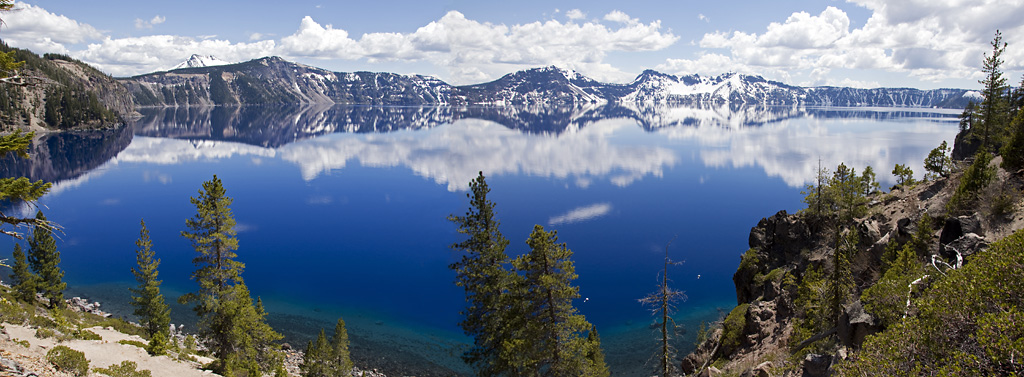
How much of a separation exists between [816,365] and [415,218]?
72211 mm

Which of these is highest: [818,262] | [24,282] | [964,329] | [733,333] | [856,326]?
[964,329]

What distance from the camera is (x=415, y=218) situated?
86.1 m

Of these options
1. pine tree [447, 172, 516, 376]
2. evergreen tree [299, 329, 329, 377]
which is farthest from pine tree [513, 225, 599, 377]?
evergreen tree [299, 329, 329, 377]

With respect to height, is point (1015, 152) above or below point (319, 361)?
above

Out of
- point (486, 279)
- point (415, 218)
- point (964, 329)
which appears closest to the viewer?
point (964, 329)

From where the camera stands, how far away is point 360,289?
58469 mm

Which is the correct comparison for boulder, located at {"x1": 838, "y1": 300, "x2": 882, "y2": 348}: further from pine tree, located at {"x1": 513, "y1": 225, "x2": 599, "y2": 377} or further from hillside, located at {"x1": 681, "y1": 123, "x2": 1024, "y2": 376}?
pine tree, located at {"x1": 513, "y1": 225, "x2": 599, "y2": 377}

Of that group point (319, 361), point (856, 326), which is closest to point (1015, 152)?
point (856, 326)

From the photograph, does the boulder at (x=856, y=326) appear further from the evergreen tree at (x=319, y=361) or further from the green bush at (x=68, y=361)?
the evergreen tree at (x=319, y=361)

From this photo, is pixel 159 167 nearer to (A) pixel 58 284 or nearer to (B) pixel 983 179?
(A) pixel 58 284

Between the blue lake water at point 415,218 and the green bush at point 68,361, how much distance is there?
23713mm

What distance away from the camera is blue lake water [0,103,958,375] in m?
52.0

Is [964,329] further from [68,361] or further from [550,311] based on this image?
[68,361]

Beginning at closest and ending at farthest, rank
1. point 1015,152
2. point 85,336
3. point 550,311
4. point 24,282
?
point 550,311 → point 1015,152 → point 85,336 → point 24,282
